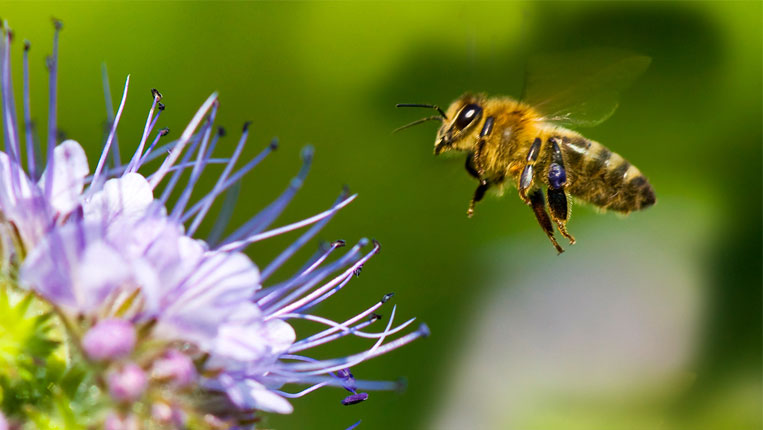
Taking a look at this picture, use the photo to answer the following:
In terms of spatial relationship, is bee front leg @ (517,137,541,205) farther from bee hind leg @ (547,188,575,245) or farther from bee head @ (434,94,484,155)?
bee head @ (434,94,484,155)

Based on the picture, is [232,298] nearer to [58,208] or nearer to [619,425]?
[58,208]

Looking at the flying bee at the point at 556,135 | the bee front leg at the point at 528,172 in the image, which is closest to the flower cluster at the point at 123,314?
the bee front leg at the point at 528,172

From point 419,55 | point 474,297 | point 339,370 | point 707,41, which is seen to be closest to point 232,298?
point 339,370

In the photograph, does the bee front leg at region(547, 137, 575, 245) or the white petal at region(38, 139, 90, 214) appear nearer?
the white petal at region(38, 139, 90, 214)

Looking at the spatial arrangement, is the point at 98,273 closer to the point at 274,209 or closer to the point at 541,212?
the point at 274,209

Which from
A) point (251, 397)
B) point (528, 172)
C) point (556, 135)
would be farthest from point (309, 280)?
point (556, 135)

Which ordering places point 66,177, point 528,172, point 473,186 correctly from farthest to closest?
point 473,186 → point 528,172 → point 66,177

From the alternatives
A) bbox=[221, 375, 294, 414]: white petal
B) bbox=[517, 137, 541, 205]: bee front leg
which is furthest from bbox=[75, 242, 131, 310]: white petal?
bbox=[517, 137, 541, 205]: bee front leg
